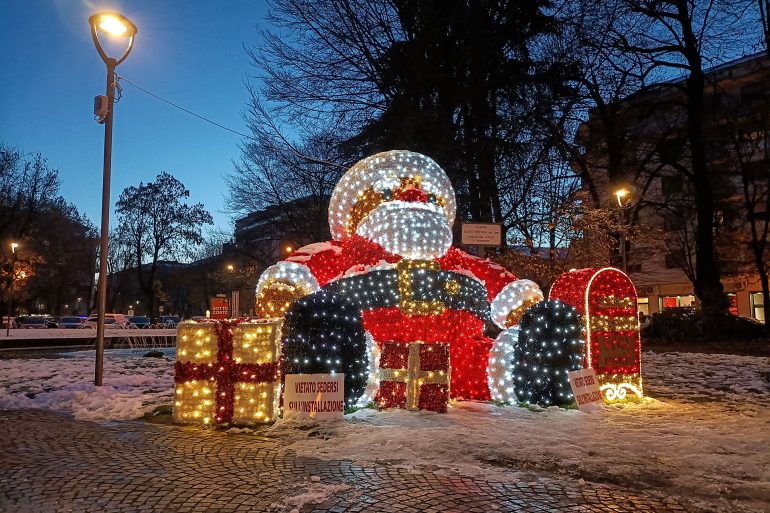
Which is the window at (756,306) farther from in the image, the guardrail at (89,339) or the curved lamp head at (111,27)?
the curved lamp head at (111,27)

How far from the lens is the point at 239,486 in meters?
4.67

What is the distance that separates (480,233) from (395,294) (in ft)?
9.81

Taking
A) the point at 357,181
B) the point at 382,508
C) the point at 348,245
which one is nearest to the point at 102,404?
the point at 348,245

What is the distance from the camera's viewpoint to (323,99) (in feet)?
55.4

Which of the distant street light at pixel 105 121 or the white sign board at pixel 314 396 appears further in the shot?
the distant street light at pixel 105 121

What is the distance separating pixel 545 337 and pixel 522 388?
2.70 feet

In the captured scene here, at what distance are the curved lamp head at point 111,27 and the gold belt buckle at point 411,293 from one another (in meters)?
5.85

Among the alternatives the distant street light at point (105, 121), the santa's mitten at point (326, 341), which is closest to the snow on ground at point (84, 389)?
the distant street light at point (105, 121)

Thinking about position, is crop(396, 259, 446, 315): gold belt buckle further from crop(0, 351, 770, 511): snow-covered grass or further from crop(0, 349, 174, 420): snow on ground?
crop(0, 349, 174, 420): snow on ground

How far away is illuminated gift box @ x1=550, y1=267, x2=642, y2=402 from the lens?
9.04 meters

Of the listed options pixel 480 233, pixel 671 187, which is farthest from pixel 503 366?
pixel 671 187

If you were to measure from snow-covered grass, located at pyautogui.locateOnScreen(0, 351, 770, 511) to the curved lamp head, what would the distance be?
18.4 feet

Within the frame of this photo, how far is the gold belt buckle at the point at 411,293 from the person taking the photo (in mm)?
8562

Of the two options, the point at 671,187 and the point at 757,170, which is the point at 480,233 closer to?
the point at 671,187
